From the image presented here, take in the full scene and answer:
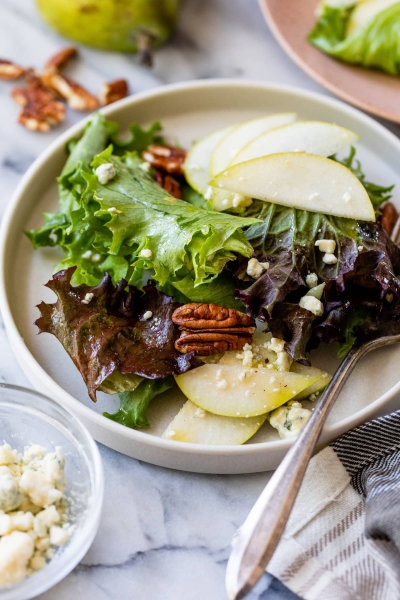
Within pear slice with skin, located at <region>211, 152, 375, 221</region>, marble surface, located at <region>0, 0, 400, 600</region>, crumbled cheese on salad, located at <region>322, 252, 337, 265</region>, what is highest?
pear slice with skin, located at <region>211, 152, 375, 221</region>

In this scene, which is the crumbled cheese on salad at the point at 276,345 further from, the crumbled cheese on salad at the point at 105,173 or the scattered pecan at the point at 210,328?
the crumbled cheese on salad at the point at 105,173

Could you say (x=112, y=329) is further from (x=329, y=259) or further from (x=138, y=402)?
(x=329, y=259)

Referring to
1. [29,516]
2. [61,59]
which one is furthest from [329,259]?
[61,59]

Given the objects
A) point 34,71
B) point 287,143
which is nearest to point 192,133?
point 287,143

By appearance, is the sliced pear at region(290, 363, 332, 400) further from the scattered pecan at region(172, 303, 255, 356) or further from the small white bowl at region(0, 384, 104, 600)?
the small white bowl at region(0, 384, 104, 600)

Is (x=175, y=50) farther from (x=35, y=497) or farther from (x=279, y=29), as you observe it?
(x=35, y=497)

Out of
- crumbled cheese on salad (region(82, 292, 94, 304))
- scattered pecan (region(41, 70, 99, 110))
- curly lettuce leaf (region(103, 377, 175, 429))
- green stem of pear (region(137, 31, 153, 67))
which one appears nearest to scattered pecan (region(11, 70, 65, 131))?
scattered pecan (region(41, 70, 99, 110))

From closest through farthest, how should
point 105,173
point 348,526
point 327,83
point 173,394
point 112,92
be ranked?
1. point 348,526
2. point 173,394
3. point 105,173
4. point 327,83
5. point 112,92
